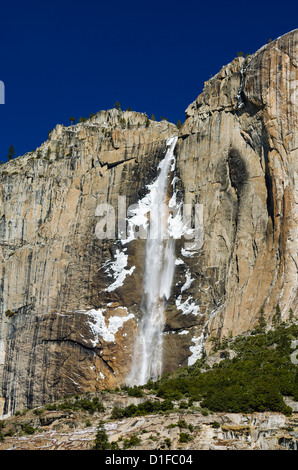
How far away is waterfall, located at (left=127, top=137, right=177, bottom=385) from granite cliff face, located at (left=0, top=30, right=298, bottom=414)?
85 centimetres

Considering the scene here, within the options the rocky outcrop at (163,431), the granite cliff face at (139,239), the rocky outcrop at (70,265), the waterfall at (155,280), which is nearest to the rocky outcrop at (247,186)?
the granite cliff face at (139,239)

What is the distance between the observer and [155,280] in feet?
264

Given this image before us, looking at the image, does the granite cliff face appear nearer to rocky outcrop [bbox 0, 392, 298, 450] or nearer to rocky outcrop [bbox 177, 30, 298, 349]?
rocky outcrop [bbox 177, 30, 298, 349]

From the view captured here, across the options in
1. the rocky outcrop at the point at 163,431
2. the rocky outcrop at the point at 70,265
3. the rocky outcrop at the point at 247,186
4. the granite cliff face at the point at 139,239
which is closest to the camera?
the rocky outcrop at the point at 163,431

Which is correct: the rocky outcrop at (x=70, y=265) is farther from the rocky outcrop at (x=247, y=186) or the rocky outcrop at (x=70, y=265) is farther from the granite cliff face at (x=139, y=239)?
the rocky outcrop at (x=247, y=186)

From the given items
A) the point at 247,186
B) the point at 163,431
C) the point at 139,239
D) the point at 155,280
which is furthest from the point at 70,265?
the point at 163,431

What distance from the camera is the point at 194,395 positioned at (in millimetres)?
52594

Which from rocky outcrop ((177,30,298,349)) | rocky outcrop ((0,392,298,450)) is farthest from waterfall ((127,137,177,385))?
rocky outcrop ((0,392,298,450))

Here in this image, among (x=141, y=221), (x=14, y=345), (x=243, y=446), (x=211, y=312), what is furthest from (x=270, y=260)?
(x=14, y=345)

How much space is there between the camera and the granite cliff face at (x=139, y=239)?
70562 mm

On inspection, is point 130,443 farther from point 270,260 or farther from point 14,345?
point 14,345

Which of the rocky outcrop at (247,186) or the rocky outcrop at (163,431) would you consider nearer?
the rocky outcrop at (163,431)

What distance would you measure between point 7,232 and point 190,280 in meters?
27.7

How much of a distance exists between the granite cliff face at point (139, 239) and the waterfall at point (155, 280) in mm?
854
